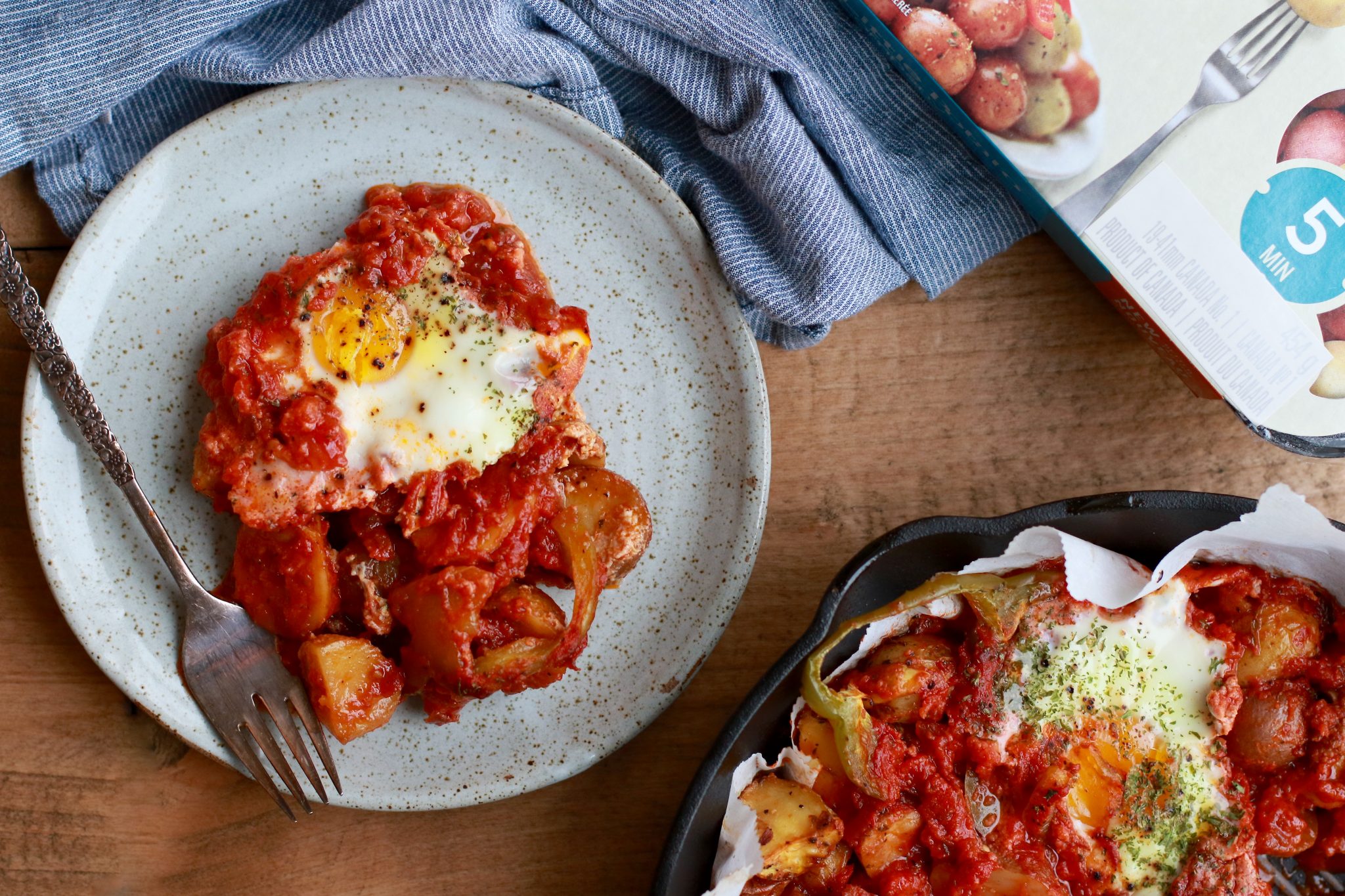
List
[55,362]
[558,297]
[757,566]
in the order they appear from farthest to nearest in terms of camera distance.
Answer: [757,566] → [558,297] → [55,362]

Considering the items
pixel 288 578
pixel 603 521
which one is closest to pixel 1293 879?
pixel 603 521

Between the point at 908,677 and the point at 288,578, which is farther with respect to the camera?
the point at 288,578

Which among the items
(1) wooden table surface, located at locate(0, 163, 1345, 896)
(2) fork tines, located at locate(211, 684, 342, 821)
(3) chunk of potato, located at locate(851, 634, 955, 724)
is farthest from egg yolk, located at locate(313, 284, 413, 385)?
(3) chunk of potato, located at locate(851, 634, 955, 724)

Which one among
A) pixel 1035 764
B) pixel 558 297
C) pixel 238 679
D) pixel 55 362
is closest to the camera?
Result: pixel 1035 764

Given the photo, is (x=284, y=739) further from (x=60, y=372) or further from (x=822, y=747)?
(x=822, y=747)

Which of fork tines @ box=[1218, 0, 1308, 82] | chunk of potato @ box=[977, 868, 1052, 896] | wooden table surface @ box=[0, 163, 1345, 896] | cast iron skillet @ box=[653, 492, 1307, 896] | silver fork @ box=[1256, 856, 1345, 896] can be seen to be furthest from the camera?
wooden table surface @ box=[0, 163, 1345, 896]

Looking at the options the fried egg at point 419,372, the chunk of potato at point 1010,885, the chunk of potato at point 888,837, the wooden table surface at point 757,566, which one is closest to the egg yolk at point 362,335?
the fried egg at point 419,372

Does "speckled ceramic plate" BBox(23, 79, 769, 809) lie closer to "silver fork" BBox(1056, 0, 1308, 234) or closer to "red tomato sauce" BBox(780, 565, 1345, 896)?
"red tomato sauce" BBox(780, 565, 1345, 896)
